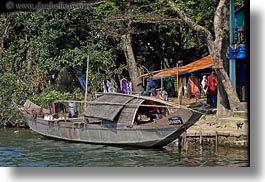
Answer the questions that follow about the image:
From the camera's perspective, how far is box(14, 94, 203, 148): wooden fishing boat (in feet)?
32.1

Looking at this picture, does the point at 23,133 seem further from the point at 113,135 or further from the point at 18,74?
the point at 113,135

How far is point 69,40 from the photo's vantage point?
1364cm

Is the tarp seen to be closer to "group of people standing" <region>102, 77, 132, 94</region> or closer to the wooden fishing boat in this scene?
"group of people standing" <region>102, 77, 132, 94</region>

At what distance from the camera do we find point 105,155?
8883 mm

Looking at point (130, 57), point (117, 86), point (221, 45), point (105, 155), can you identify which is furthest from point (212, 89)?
point (105, 155)

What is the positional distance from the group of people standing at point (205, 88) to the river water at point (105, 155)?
197 centimetres

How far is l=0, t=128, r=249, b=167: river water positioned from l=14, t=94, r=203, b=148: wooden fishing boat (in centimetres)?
23

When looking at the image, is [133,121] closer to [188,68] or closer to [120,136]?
[120,136]

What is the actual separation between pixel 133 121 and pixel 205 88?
275 centimetres

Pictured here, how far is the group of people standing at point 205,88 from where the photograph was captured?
11623mm

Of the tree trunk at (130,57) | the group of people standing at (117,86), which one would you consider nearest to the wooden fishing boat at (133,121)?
the group of people standing at (117,86)

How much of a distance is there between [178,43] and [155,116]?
5.68 m

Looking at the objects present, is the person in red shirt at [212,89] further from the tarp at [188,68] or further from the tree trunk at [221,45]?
the tarp at [188,68]

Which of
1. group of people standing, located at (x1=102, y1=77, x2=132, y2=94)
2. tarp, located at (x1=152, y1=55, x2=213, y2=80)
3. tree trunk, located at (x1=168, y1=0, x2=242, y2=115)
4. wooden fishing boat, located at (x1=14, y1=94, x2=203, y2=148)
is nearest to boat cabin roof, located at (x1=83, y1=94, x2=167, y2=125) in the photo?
wooden fishing boat, located at (x1=14, y1=94, x2=203, y2=148)
